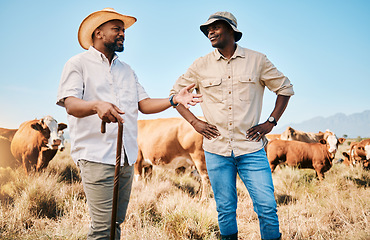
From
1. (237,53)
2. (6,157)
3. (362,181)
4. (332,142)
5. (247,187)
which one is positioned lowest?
(362,181)

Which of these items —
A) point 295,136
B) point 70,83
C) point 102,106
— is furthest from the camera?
point 295,136

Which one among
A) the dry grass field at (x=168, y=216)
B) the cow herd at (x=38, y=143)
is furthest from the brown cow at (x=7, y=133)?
the dry grass field at (x=168, y=216)

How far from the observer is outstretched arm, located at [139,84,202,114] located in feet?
9.41

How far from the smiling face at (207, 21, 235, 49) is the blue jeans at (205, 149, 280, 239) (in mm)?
1143

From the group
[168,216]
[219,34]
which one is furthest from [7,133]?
[219,34]

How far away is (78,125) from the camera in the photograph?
255 centimetres

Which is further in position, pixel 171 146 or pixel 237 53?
pixel 171 146

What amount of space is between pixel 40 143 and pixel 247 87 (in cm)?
751

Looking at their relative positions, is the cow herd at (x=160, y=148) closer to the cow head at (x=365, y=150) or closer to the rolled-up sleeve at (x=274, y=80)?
the cow head at (x=365, y=150)

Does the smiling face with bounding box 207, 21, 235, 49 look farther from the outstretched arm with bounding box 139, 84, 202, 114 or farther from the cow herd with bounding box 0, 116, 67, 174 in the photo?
the cow herd with bounding box 0, 116, 67, 174

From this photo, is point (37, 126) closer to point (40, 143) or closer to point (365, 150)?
point (40, 143)

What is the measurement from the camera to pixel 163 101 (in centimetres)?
296

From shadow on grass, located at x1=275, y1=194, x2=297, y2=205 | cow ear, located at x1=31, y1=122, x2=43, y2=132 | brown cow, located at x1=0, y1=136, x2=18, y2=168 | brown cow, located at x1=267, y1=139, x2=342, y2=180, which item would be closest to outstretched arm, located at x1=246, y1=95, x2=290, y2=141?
shadow on grass, located at x1=275, y1=194, x2=297, y2=205

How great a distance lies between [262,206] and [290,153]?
22.9 ft
